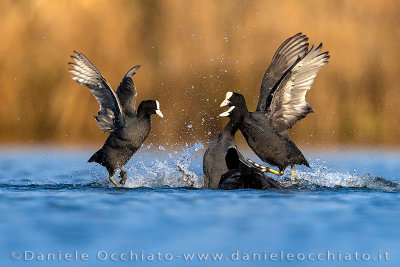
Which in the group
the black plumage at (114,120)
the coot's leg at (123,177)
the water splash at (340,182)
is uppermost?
the black plumage at (114,120)

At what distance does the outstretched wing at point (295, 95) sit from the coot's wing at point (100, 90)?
2.32m

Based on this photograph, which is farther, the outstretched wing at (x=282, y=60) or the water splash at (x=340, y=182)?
the outstretched wing at (x=282, y=60)

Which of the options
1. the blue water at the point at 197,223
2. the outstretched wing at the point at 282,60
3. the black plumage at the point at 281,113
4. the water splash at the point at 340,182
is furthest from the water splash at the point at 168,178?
the outstretched wing at the point at 282,60

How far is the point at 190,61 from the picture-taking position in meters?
27.5

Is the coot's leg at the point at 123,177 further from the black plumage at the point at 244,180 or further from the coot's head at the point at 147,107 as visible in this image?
the black plumage at the point at 244,180

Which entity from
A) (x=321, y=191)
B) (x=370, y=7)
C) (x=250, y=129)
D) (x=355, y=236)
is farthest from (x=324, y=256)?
(x=370, y=7)

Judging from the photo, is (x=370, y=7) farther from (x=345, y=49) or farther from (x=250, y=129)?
(x=250, y=129)

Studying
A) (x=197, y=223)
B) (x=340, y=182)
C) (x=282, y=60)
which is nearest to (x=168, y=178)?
(x=340, y=182)

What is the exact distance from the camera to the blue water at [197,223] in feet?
18.0

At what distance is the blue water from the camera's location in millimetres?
5492

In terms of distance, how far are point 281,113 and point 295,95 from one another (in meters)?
0.34

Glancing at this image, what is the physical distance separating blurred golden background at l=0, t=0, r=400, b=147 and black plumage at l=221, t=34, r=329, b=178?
1374 cm

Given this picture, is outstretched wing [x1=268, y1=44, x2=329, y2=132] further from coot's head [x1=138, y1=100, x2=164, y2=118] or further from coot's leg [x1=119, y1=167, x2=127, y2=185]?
coot's leg [x1=119, y1=167, x2=127, y2=185]

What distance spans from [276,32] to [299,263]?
79.2ft
